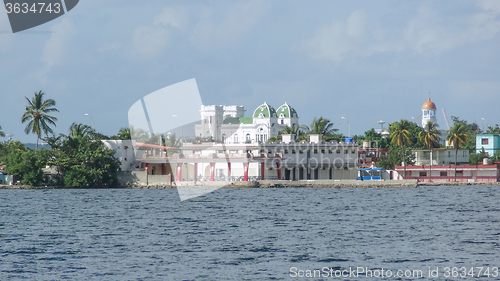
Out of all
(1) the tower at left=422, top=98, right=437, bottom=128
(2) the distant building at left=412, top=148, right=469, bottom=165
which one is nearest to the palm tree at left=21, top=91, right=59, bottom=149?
(2) the distant building at left=412, top=148, right=469, bottom=165

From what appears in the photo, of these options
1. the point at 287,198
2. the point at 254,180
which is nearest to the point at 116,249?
the point at 287,198

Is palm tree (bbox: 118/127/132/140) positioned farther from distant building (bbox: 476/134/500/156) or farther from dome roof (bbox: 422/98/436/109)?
dome roof (bbox: 422/98/436/109)

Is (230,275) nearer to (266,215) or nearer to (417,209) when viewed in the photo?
(266,215)

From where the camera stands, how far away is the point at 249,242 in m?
31.6

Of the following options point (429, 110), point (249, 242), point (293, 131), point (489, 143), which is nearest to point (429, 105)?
point (429, 110)

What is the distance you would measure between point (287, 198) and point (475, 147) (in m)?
70.3

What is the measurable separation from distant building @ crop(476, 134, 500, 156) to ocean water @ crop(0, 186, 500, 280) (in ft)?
226

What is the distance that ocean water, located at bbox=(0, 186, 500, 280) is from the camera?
79.0 ft

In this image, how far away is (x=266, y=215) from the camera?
149 feet

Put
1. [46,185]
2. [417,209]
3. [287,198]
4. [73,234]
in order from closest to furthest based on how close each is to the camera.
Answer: [73,234], [417,209], [287,198], [46,185]

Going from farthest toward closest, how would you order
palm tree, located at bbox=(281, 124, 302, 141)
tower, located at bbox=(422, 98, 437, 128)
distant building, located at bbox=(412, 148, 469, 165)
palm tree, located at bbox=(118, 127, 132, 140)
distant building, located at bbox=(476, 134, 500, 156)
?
tower, located at bbox=(422, 98, 437, 128)
distant building, located at bbox=(476, 134, 500, 156)
palm tree, located at bbox=(281, 124, 302, 141)
palm tree, located at bbox=(118, 127, 132, 140)
distant building, located at bbox=(412, 148, 469, 165)

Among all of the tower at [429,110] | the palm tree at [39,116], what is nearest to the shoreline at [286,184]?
the palm tree at [39,116]

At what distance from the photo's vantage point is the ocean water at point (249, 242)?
24.1m

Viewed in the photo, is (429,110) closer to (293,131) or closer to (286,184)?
(293,131)
